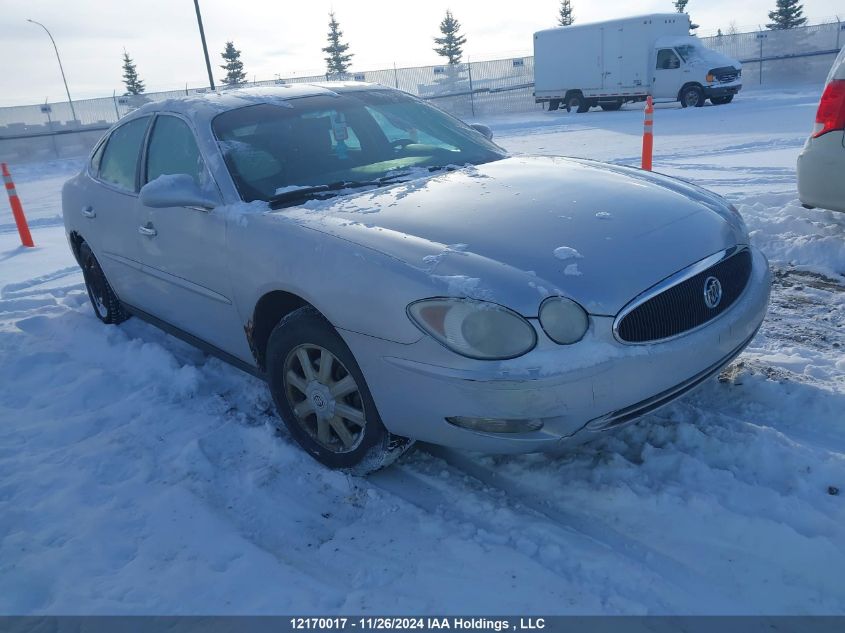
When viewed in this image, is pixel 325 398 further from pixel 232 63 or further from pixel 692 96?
pixel 232 63

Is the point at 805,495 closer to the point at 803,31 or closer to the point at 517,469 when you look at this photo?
the point at 517,469

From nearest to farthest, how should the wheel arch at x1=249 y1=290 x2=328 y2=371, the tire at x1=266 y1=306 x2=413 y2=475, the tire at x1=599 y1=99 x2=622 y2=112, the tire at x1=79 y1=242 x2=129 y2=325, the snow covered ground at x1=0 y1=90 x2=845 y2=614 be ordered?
the snow covered ground at x1=0 y1=90 x2=845 y2=614, the tire at x1=266 y1=306 x2=413 y2=475, the wheel arch at x1=249 y1=290 x2=328 y2=371, the tire at x1=79 y1=242 x2=129 y2=325, the tire at x1=599 y1=99 x2=622 y2=112

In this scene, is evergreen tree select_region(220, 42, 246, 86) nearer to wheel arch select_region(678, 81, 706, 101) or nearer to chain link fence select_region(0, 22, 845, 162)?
chain link fence select_region(0, 22, 845, 162)

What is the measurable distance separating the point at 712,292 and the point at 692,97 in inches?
858

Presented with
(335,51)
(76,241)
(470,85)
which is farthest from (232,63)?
(76,241)

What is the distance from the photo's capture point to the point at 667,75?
22.1 metres

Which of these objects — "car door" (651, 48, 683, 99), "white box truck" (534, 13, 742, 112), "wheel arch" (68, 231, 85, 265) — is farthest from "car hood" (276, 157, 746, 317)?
"car door" (651, 48, 683, 99)

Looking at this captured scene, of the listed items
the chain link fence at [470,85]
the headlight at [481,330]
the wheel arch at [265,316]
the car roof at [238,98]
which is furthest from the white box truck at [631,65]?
the headlight at [481,330]

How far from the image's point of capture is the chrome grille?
2.37 m

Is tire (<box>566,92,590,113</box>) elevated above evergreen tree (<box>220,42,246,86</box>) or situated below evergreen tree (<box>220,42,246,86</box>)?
below

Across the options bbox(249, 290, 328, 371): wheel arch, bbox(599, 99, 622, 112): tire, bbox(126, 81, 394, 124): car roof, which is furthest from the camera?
bbox(599, 99, 622, 112): tire

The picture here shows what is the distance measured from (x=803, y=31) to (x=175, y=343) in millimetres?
33698

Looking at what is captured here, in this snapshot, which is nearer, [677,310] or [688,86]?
[677,310]

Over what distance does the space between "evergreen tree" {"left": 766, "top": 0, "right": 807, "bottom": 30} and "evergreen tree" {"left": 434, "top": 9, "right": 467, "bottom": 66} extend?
76.7 ft
